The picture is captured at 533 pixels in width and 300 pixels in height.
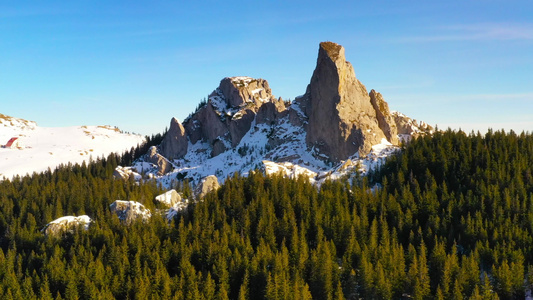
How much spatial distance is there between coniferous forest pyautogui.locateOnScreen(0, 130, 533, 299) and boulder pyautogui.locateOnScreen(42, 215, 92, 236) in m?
3.54

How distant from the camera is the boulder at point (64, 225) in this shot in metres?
143

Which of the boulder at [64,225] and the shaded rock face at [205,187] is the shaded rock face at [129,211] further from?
the shaded rock face at [205,187]

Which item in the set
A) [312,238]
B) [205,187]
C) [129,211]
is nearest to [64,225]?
[129,211]

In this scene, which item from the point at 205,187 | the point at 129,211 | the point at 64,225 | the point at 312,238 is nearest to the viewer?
the point at 312,238

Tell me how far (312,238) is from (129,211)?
197 feet

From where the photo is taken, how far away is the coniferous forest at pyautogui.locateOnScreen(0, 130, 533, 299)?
10525 centimetres

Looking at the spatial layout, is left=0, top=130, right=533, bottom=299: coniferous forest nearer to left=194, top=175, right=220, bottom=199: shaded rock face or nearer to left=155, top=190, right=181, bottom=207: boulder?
left=155, top=190, right=181, bottom=207: boulder

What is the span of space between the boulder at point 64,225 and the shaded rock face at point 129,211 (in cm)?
915

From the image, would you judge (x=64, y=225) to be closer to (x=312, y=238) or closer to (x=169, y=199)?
(x=169, y=199)

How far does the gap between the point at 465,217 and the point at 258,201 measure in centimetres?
6267

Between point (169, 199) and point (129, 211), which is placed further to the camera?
point (169, 199)

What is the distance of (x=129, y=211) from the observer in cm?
15275

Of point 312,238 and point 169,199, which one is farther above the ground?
point 169,199

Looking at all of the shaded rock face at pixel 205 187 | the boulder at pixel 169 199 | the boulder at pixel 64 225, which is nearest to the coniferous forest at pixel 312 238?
the boulder at pixel 64 225
